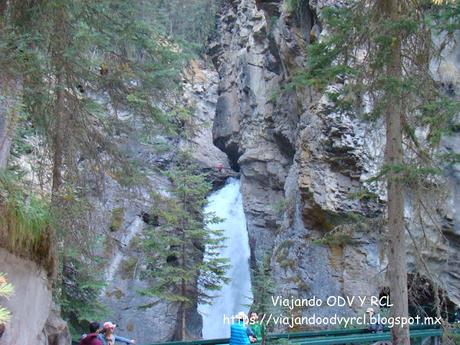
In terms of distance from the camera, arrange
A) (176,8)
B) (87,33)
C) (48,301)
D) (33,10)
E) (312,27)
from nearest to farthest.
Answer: (48,301) < (33,10) < (87,33) < (176,8) < (312,27)

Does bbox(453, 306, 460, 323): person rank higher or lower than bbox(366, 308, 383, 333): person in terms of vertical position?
higher

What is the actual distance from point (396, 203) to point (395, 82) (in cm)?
197

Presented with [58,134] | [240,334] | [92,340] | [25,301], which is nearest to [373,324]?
[240,334]

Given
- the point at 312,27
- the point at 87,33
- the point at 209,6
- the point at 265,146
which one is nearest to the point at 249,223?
the point at 265,146

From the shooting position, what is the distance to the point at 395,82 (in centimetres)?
767

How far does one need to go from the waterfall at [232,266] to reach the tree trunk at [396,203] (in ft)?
44.8

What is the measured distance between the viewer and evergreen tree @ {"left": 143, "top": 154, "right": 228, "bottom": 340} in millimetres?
17859

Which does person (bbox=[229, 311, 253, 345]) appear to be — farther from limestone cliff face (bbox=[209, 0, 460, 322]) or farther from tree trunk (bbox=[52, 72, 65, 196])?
tree trunk (bbox=[52, 72, 65, 196])

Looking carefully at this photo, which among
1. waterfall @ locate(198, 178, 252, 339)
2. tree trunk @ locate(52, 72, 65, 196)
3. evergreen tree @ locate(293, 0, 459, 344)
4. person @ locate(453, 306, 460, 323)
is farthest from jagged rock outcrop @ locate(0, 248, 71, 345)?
waterfall @ locate(198, 178, 252, 339)

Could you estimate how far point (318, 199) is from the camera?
1603 centimetres

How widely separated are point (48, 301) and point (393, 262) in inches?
205

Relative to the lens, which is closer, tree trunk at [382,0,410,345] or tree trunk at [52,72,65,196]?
tree trunk at [382,0,410,345]

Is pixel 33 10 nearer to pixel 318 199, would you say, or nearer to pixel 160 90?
pixel 160 90

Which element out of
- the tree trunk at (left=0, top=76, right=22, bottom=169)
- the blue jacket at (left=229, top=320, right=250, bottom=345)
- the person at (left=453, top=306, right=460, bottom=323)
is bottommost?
A: the blue jacket at (left=229, top=320, right=250, bottom=345)
